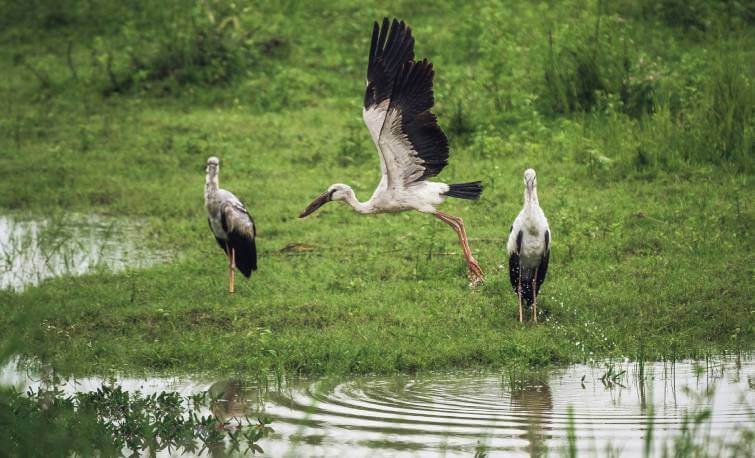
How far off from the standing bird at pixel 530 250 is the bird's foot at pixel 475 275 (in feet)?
1.77

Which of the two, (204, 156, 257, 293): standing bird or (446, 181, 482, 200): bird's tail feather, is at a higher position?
(446, 181, 482, 200): bird's tail feather

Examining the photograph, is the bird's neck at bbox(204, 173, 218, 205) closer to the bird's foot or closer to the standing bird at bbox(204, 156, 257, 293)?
the standing bird at bbox(204, 156, 257, 293)

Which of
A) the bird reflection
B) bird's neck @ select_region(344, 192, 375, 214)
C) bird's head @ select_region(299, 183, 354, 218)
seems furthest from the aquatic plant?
bird's head @ select_region(299, 183, 354, 218)

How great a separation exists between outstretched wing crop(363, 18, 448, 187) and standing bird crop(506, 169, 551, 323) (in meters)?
0.94

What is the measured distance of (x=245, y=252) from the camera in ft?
30.6

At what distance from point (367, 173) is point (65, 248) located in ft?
10.2

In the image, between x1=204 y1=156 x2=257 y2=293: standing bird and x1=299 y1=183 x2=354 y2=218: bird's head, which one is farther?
x1=299 y1=183 x2=354 y2=218: bird's head

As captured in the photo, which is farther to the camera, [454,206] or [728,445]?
[454,206]

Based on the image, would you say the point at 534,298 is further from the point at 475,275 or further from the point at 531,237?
the point at 475,275

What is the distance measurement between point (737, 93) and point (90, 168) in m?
6.69

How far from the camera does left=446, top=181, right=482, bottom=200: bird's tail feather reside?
914cm

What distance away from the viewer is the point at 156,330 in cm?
823

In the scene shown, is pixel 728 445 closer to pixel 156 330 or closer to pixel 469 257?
pixel 469 257

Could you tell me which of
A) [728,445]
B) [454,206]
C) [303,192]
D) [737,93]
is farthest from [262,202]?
[728,445]
